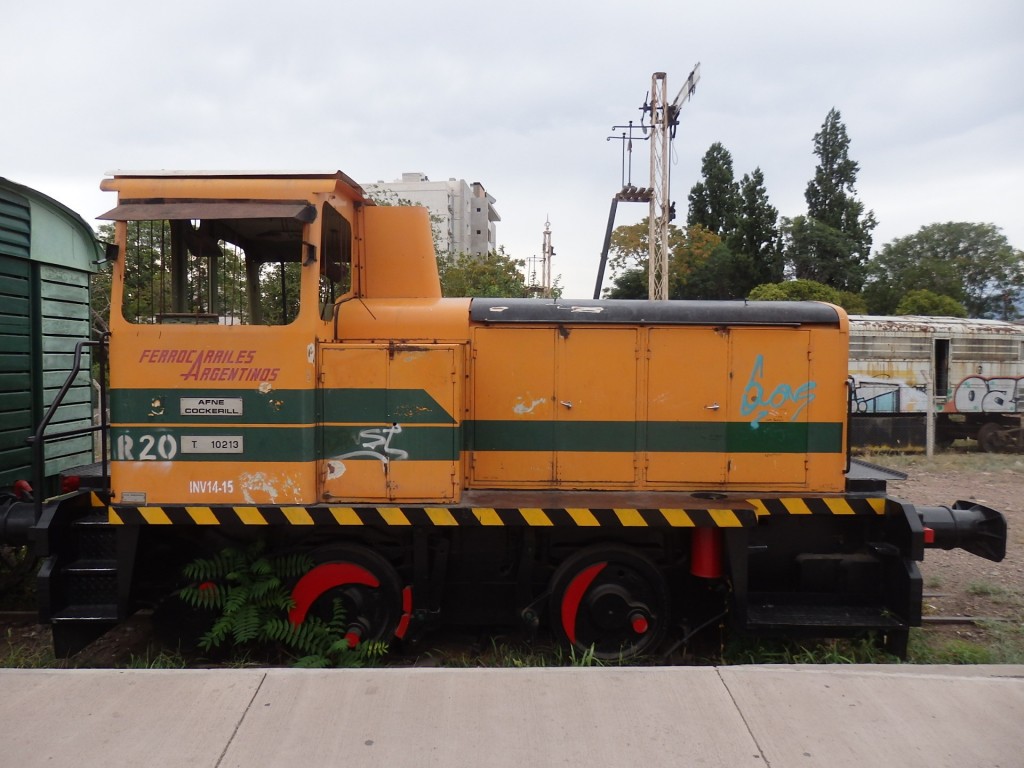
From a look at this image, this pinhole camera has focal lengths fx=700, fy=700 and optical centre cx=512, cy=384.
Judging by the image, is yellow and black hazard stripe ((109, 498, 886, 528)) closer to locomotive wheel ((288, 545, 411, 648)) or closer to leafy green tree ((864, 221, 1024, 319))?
locomotive wheel ((288, 545, 411, 648))

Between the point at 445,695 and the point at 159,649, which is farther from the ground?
the point at 445,695

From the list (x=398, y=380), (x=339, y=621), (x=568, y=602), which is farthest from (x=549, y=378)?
(x=339, y=621)

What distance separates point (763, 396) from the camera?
5.23m

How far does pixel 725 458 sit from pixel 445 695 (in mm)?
2685

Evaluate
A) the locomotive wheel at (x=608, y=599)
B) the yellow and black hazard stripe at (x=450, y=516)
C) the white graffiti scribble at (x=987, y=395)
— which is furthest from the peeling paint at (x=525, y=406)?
→ the white graffiti scribble at (x=987, y=395)

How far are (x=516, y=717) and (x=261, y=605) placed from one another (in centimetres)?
216

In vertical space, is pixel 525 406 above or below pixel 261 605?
above

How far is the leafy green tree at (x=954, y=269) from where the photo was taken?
46719mm

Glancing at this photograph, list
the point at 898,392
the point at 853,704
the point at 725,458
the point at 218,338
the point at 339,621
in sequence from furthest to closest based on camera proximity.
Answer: the point at 898,392 → the point at 725,458 → the point at 339,621 → the point at 218,338 → the point at 853,704

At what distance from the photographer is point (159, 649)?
529 cm

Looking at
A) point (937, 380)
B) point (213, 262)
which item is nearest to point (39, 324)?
point (213, 262)

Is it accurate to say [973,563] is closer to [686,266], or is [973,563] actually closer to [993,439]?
[993,439]

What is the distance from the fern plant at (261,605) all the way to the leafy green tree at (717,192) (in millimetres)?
43955

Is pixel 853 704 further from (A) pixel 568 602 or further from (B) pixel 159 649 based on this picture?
(B) pixel 159 649
